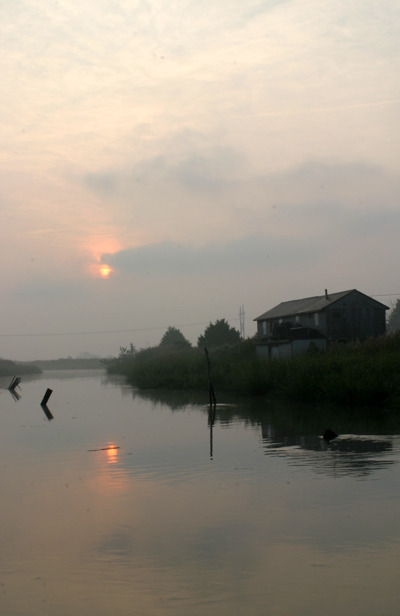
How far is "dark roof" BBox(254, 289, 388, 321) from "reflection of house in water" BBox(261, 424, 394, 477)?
1266 inches

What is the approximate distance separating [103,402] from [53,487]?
84.6ft

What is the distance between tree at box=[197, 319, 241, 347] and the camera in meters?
79.7

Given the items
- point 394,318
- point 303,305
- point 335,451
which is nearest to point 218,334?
point 303,305

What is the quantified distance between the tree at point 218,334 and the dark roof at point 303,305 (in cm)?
1526

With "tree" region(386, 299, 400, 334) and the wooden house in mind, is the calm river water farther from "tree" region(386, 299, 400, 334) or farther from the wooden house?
"tree" region(386, 299, 400, 334)

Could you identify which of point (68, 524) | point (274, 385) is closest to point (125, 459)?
point (68, 524)

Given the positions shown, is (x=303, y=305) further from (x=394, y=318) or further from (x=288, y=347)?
(x=394, y=318)

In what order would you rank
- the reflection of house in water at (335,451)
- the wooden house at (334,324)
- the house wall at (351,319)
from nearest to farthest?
1. the reflection of house in water at (335,451)
2. the wooden house at (334,324)
3. the house wall at (351,319)

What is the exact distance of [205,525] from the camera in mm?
10852

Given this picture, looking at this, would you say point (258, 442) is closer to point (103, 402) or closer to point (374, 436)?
point (374, 436)

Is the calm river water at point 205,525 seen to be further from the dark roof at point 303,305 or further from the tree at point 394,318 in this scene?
the tree at point 394,318

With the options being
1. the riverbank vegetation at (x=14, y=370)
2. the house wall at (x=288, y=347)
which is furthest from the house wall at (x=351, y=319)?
the riverbank vegetation at (x=14, y=370)

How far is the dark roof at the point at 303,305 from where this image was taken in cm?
5203

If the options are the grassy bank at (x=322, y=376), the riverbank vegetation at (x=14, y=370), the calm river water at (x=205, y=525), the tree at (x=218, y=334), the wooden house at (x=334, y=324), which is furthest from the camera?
the riverbank vegetation at (x=14, y=370)
